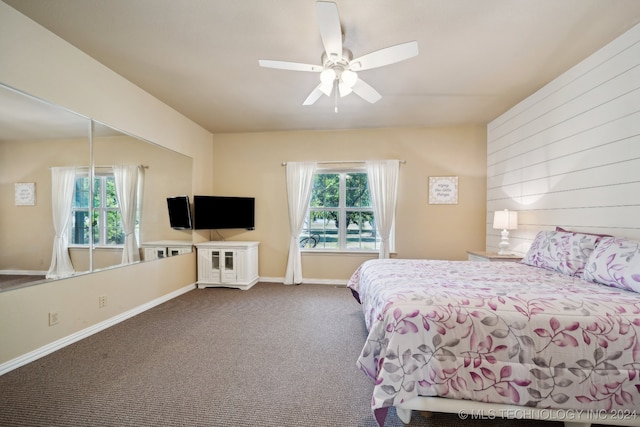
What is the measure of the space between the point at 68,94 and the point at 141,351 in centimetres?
234

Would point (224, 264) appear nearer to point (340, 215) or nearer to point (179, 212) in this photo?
point (179, 212)

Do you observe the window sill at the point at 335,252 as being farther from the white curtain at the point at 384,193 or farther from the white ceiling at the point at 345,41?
the white ceiling at the point at 345,41

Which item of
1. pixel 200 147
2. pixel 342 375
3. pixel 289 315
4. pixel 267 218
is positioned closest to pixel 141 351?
pixel 289 315

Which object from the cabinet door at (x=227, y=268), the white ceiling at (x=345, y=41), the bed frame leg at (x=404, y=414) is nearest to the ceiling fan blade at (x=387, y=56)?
the white ceiling at (x=345, y=41)

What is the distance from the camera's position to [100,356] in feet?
7.06

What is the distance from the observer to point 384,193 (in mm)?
4230

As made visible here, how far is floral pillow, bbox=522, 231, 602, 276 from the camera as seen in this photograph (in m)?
2.12

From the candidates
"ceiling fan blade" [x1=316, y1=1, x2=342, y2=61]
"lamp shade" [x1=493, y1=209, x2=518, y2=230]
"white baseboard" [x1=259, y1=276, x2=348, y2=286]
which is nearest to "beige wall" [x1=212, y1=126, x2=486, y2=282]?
"white baseboard" [x1=259, y1=276, x2=348, y2=286]

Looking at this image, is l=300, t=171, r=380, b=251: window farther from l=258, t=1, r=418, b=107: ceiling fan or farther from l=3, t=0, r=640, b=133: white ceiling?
l=258, t=1, r=418, b=107: ceiling fan

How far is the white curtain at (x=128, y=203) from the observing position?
2.82 m

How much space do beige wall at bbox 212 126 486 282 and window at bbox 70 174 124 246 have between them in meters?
1.90

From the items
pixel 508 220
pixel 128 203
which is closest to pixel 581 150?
pixel 508 220

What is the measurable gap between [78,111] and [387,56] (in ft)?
9.03

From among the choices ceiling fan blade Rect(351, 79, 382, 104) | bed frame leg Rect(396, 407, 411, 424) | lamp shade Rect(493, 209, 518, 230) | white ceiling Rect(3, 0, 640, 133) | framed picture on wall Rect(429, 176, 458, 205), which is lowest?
bed frame leg Rect(396, 407, 411, 424)
